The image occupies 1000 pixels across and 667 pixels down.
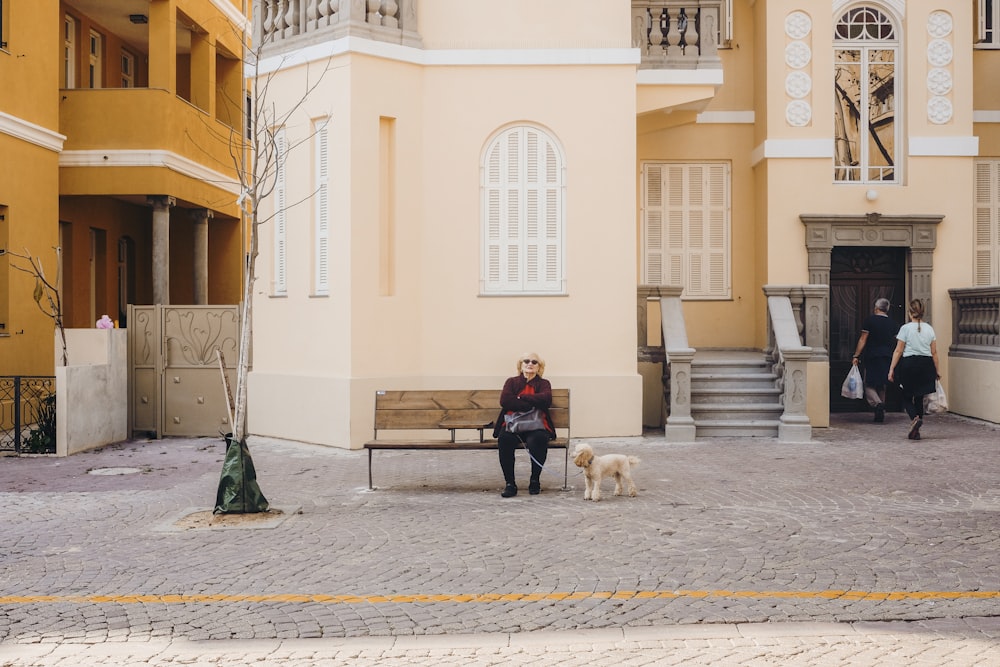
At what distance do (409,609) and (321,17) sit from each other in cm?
967

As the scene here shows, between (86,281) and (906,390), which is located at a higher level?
(86,281)

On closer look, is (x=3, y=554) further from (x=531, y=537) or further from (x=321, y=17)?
(x=321, y=17)

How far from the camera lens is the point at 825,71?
56.3 ft

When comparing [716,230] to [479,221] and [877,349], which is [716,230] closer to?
[877,349]

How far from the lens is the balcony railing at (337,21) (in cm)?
1326

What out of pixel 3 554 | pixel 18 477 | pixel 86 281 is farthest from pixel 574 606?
pixel 86 281

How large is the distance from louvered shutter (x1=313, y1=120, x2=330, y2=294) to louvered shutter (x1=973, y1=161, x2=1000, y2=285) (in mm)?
10804

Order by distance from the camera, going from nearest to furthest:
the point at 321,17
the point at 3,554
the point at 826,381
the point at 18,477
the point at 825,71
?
the point at 3,554 → the point at 18,477 → the point at 321,17 → the point at 826,381 → the point at 825,71

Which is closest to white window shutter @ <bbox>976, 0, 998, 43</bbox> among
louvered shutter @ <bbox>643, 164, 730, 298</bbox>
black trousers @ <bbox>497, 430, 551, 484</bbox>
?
louvered shutter @ <bbox>643, 164, 730, 298</bbox>

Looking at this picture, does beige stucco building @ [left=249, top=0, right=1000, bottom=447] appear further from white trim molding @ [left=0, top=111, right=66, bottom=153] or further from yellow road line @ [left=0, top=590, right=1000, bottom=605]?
yellow road line @ [left=0, top=590, right=1000, bottom=605]

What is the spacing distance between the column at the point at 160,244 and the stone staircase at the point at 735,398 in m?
10.2

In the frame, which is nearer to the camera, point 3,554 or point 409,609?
point 409,609

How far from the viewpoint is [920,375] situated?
13797 mm

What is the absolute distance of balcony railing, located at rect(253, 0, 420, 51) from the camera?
13258mm
